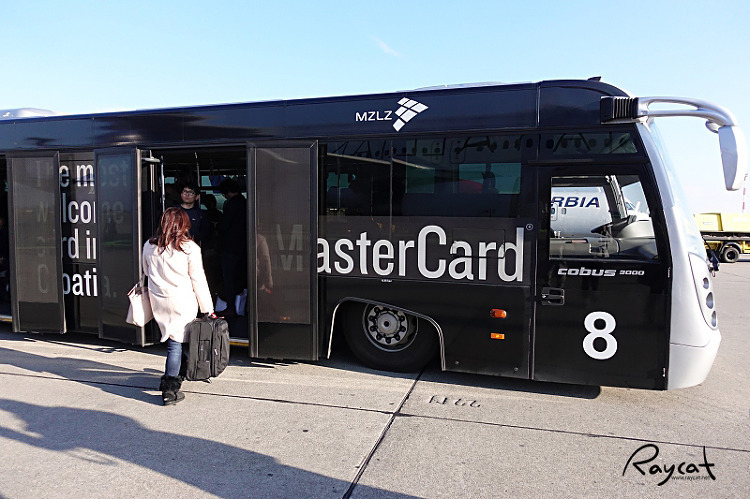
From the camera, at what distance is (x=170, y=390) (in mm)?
4559

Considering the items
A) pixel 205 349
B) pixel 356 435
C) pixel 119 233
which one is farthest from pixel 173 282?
pixel 356 435

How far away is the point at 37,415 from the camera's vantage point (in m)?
4.27

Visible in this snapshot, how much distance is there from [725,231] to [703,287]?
2292 cm

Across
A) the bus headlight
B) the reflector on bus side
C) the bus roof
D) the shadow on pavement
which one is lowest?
the shadow on pavement

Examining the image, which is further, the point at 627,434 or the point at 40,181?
the point at 40,181

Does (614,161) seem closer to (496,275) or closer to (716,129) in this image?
(716,129)

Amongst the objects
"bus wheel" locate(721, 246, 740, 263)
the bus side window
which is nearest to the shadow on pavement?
the bus side window

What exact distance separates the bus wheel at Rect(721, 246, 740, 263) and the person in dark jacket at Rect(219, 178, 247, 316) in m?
23.9

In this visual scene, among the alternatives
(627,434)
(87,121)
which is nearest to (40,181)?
(87,121)

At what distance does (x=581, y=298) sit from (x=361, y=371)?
2287 millimetres

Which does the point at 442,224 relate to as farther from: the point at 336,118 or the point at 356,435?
the point at 356,435

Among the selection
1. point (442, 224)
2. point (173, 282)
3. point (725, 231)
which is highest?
point (442, 224)

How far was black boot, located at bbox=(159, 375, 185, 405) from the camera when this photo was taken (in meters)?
4.53

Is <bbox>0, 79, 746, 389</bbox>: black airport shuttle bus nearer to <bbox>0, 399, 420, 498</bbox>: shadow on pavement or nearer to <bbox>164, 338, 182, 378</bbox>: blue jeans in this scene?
<bbox>164, 338, 182, 378</bbox>: blue jeans
